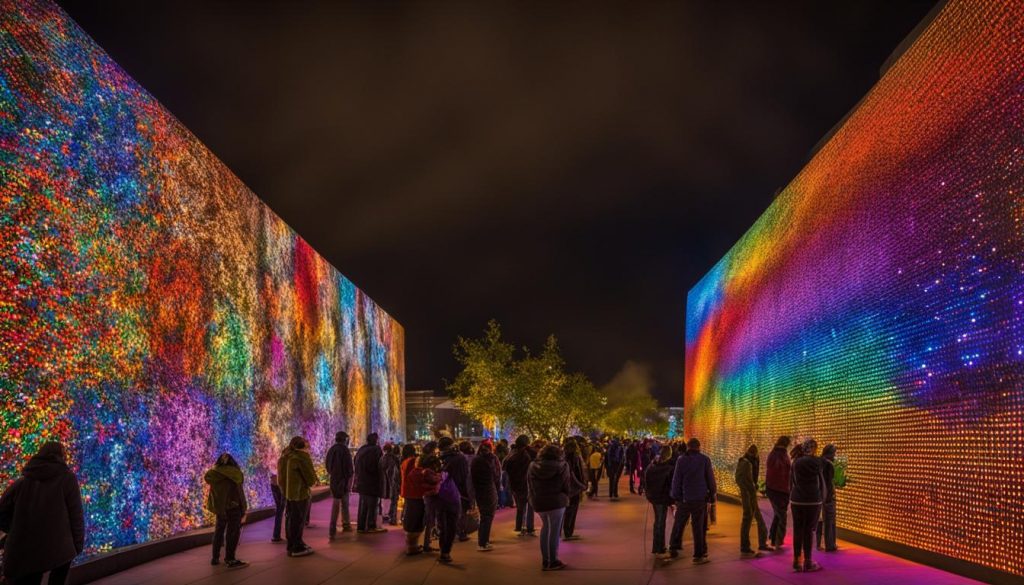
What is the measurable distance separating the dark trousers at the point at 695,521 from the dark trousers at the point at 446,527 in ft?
9.89

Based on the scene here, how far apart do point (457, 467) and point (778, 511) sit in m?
4.82

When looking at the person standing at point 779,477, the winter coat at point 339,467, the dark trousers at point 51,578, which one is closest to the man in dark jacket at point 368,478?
the winter coat at point 339,467

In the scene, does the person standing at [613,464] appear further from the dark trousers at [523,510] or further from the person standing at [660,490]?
the person standing at [660,490]

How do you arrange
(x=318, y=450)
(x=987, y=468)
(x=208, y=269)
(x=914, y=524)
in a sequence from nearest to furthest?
(x=987, y=468) < (x=914, y=524) < (x=208, y=269) < (x=318, y=450)

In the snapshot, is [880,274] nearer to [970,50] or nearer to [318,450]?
[970,50]

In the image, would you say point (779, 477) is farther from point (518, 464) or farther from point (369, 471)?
point (369, 471)

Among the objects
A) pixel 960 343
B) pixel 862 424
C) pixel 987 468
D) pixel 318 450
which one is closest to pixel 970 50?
pixel 960 343

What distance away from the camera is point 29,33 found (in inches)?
359

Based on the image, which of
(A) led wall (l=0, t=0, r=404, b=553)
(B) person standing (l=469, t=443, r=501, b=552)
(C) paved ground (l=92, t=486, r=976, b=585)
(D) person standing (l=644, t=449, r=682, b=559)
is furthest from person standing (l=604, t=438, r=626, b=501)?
(D) person standing (l=644, t=449, r=682, b=559)

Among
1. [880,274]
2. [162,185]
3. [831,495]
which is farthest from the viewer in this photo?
[162,185]

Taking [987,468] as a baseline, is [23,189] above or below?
above

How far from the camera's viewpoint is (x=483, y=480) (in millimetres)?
12172

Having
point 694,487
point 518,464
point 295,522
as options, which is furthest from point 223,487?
point 694,487

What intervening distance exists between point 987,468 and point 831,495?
106 inches
